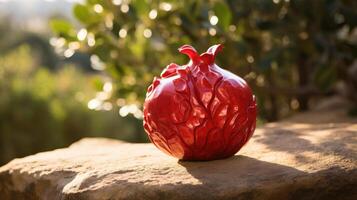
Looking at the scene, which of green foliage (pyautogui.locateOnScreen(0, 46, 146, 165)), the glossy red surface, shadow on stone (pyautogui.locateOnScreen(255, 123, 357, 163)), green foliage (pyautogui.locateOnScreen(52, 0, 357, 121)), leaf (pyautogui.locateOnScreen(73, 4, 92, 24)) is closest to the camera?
the glossy red surface

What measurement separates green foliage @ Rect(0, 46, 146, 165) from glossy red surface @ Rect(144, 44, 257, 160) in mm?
3064

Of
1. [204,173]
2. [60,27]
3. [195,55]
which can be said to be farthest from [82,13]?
[204,173]

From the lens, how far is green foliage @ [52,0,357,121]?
3.77 metres

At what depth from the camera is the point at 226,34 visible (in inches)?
147

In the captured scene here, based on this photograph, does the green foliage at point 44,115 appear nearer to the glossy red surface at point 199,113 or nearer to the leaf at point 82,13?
the leaf at point 82,13

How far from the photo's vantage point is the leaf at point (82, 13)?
3.90 meters

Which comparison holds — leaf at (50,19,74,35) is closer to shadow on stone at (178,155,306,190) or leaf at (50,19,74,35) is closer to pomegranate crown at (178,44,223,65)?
pomegranate crown at (178,44,223,65)

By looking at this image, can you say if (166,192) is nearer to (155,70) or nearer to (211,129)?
(211,129)

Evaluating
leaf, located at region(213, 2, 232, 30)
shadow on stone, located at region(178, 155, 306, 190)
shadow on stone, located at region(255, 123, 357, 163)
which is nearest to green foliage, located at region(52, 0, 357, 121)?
leaf, located at region(213, 2, 232, 30)

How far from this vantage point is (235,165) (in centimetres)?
215

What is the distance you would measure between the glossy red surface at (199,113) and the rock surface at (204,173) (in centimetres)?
8

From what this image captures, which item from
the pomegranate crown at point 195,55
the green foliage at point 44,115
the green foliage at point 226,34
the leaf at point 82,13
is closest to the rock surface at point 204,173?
the pomegranate crown at point 195,55

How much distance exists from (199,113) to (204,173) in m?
0.23

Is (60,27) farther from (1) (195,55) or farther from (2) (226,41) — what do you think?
(1) (195,55)
